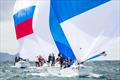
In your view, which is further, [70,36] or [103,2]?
[70,36]

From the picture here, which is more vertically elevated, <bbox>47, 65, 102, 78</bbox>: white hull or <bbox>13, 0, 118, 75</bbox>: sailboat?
<bbox>13, 0, 118, 75</bbox>: sailboat

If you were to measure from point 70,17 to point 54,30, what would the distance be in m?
4.29

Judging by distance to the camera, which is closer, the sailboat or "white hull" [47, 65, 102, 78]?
the sailboat

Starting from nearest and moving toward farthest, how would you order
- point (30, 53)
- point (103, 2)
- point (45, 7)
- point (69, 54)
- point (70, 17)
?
point (103, 2) < point (70, 17) < point (69, 54) < point (45, 7) < point (30, 53)

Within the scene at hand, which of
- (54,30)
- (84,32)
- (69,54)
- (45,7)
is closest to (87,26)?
(84,32)

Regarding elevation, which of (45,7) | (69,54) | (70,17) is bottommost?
(69,54)

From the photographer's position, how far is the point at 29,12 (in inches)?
1268

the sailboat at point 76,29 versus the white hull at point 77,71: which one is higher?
the sailboat at point 76,29

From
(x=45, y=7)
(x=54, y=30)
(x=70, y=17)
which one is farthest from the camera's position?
(x=45, y=7)

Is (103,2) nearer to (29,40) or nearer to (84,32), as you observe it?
(84,32)

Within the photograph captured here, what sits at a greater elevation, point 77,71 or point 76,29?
point 76,29

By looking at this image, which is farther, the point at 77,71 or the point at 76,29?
the point at 77,71

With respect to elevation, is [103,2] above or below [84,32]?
above

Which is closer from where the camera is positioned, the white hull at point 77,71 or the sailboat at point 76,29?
the sailboat at point 76,29
